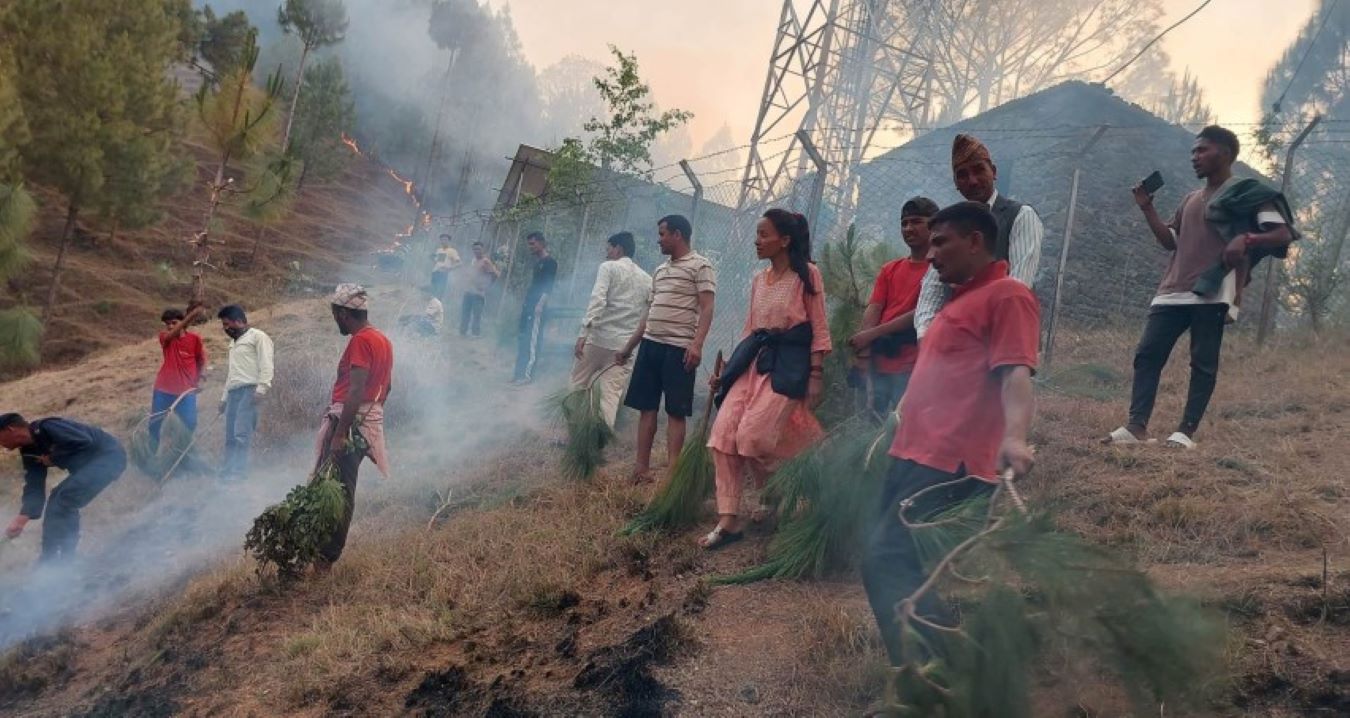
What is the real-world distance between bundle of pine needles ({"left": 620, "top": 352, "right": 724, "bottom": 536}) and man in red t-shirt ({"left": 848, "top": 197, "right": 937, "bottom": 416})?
0.87m

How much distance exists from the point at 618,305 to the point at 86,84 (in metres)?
14.0

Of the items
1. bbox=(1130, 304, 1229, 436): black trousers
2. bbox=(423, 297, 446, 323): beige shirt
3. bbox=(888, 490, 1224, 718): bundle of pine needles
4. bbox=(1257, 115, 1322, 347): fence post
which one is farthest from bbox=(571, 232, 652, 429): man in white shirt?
bbox=(423, 297, 446, 323): beige shirt

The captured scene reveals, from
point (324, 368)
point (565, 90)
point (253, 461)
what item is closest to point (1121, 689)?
point (253, 461)

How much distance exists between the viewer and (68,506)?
5910 mm

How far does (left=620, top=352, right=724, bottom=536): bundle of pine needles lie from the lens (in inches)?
172

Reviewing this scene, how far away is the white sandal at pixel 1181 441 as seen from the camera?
4.32 metres

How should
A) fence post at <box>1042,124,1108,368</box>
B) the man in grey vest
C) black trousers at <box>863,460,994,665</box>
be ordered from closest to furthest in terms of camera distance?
1. black trousers at <box>863,460,994,665</box>
2. the man in grey vest
3. fence post at <box>1042,124,1108,368</box>

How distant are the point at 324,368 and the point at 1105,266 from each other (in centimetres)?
974

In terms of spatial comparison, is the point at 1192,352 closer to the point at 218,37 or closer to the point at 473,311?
the point at 473,311

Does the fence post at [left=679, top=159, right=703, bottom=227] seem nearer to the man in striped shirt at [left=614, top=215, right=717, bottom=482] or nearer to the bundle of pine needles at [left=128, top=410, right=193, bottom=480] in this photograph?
the man in striped shirt at [left=614, top=215, right=717, bottom=482]

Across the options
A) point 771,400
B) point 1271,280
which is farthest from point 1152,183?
point 1271,280

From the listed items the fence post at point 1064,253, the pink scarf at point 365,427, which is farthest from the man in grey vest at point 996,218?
the fence post at point 1064,253

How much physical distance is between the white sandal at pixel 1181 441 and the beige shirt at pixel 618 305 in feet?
11.1

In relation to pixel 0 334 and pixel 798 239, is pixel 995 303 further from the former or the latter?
pixel 0 334
